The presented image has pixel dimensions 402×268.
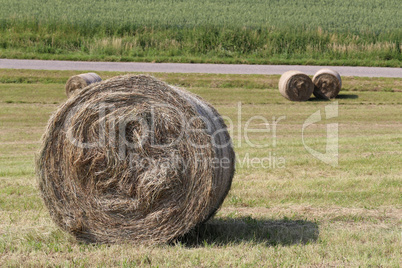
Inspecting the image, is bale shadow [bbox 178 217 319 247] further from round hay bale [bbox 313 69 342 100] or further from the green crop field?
the green crop field

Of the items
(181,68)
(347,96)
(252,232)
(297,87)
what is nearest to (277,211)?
(252,232)

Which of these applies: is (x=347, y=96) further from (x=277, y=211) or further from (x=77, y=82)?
(x=277, y=211)

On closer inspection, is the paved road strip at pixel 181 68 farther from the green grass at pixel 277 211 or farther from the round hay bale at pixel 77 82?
the green grass at pixel 277 211

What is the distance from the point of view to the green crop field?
1062 inches

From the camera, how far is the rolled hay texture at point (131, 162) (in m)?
5.94

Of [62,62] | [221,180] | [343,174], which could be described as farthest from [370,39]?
[221,180]

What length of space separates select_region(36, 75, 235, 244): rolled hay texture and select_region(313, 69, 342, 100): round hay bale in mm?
14475

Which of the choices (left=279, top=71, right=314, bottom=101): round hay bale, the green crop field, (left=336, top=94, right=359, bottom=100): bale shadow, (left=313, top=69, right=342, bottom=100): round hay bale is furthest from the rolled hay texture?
the green crop field

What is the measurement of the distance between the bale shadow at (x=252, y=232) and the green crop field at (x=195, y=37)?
19.6 m

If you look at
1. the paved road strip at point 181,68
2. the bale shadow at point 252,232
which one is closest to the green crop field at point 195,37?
the paved road strip at point 181,68

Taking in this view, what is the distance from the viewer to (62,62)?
2489 centimetres

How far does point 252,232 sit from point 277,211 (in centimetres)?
117

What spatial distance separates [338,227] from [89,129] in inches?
130

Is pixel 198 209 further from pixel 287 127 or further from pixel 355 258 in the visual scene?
pixel 287 127
